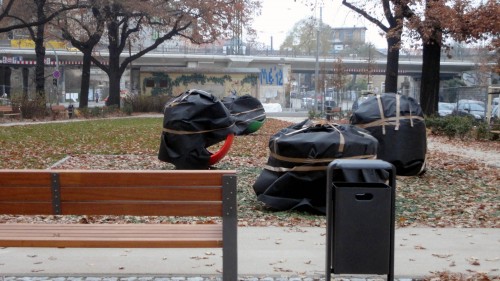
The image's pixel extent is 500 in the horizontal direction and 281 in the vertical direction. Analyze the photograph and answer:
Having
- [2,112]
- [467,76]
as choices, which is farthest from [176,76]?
[467,76]

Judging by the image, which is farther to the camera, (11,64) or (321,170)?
(11,64)

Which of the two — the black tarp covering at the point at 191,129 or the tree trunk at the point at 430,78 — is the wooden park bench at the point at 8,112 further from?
the black tarp covering at the point at 191,129

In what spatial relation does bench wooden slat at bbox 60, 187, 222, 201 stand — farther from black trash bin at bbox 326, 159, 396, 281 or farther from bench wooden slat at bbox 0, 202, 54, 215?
black trash bin at bbox 326, 159, 396, 281

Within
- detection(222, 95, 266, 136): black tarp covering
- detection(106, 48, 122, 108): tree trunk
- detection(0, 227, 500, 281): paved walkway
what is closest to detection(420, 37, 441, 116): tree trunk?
detection(222, 95, 266, 136): black tarp covering

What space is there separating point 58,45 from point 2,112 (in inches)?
1921

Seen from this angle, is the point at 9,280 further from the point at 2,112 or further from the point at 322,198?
the point at 2,112

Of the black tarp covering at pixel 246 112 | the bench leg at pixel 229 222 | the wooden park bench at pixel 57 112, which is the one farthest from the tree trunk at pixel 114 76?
the bench leg at pixel 229 222

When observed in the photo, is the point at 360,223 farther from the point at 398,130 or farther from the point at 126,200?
the point at 398,130

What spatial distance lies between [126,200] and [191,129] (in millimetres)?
7435

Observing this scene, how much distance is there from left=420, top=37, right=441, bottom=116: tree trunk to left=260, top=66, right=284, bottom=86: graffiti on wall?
2150 inches

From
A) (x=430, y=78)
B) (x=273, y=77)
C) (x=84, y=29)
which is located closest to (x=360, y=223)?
(x=430, y=78)

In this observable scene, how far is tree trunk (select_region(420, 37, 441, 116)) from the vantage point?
102ft

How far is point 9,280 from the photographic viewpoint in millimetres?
5926

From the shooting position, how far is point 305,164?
8867 millimetres
